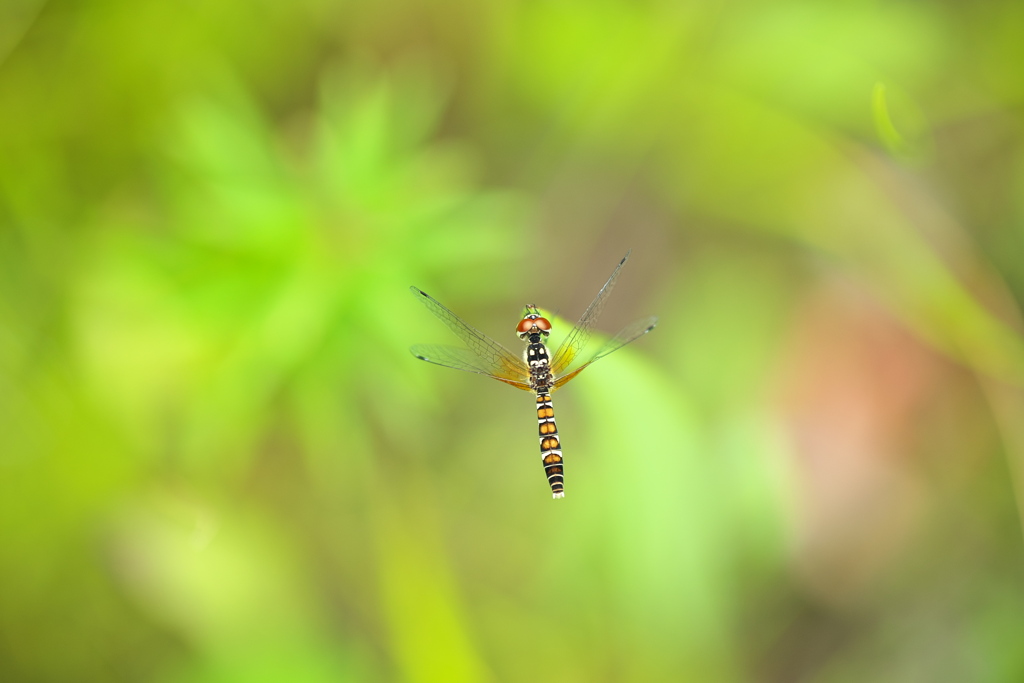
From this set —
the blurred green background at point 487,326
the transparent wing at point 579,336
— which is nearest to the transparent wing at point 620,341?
the transparent wing at point 579,336

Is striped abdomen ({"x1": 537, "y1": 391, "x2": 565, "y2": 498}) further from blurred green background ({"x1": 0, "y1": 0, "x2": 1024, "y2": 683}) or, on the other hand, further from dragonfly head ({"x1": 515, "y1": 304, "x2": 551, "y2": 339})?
blurred green background ({"x1": 0, "y1": 0, "x2": 1024, "y2": 683})

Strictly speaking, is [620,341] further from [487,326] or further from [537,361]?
[487,326]

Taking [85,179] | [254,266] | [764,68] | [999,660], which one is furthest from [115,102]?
[999,660]

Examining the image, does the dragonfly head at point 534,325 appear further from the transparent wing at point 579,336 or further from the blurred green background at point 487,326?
the blurred green background at point 487,326

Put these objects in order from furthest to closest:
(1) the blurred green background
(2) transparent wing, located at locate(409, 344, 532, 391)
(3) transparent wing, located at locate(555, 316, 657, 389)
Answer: (1) the blurred green background → (2) transparent wing, located at locate(409, 344, 532, 391) → (3) transparent wing, located at locate(555, 316, 657, 389)

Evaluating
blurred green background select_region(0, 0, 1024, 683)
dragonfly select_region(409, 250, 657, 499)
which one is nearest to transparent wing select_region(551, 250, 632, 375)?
dragonfly select_region(409, 250, 657, 499)

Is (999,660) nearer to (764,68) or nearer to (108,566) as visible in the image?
(764,68)

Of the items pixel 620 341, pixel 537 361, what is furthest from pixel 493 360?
pixel 620 341
